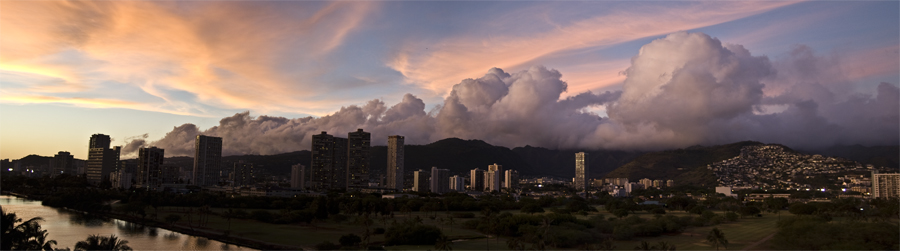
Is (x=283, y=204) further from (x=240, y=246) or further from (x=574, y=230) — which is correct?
(x=574, y=230)

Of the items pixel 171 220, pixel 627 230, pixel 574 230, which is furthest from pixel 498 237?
pixel 171 220

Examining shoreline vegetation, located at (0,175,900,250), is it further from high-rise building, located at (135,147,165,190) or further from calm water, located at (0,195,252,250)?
high-rise building, located at (135,147,165,190)

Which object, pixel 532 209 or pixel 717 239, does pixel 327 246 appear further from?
pixel 532 209

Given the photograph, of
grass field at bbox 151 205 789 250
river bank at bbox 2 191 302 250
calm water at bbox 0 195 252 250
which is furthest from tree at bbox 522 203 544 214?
calm water at bbox 0 195 252 250

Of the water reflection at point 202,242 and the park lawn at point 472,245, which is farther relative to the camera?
the water reflection at point 202,242

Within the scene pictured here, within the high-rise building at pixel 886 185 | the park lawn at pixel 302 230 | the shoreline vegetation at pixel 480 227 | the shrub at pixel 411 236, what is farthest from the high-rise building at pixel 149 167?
the high-rise building at pixel 886 185

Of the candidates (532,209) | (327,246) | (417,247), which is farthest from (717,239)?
(532,209)

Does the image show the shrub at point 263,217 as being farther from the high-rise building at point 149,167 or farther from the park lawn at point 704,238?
the high-rise building at point 149,167
